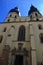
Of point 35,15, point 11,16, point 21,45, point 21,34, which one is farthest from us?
point 11,16

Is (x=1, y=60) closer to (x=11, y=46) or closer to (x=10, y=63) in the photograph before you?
(x=10, y=63)

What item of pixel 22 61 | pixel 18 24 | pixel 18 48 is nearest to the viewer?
pixel 22 61

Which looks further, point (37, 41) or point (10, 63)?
point (37, 41)

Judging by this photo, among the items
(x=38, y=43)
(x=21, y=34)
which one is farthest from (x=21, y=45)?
(x=21, y=34)

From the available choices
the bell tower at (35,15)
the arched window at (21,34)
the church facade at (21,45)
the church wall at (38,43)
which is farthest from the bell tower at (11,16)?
the church wall at (38,43)

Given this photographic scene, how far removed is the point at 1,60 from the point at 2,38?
506 cm

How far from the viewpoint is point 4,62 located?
1384 cm

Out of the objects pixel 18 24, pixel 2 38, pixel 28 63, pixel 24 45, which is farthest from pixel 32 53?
pixel 18 24

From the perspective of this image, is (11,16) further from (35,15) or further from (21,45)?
(21,45)

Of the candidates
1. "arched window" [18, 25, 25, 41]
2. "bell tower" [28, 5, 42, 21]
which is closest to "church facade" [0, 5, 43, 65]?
"arched window" [18, 25, 25, 41]

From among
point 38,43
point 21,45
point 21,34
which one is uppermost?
point 21,34

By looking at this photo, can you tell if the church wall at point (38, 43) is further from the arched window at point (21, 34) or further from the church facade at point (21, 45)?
the arched window at point (21, 34)

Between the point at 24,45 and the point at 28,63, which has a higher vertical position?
the point at 24,45

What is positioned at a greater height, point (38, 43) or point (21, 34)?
point (21, 34)
